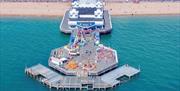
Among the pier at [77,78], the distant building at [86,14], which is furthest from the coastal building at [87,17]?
the pier at [77,78]

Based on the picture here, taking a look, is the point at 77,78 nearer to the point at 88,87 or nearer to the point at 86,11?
the point at 88,87

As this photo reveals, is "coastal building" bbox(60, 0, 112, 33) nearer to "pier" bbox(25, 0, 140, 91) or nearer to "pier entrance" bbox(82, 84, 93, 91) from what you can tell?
"pier" bbox(25, 0, 140, 91)

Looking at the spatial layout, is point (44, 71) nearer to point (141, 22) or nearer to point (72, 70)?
point (72, 70)

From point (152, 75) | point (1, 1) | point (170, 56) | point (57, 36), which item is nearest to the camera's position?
point (152, 75)

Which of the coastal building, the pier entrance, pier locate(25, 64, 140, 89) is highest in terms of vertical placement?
the coastal building

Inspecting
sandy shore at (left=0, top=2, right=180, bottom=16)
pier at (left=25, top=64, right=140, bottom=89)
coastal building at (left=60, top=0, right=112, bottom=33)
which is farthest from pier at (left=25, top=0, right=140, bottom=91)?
sandy shore at (left=0, top=2, right=180, bottom=16)

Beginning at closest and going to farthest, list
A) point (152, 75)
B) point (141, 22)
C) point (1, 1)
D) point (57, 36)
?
1. point (152, 75)
2. point (57, 36)
3. point (141, 22)
4. point (1, 1)

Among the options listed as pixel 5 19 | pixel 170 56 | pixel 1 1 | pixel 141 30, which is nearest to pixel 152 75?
pixel 170 56

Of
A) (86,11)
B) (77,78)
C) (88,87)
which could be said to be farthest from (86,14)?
(88,87)
